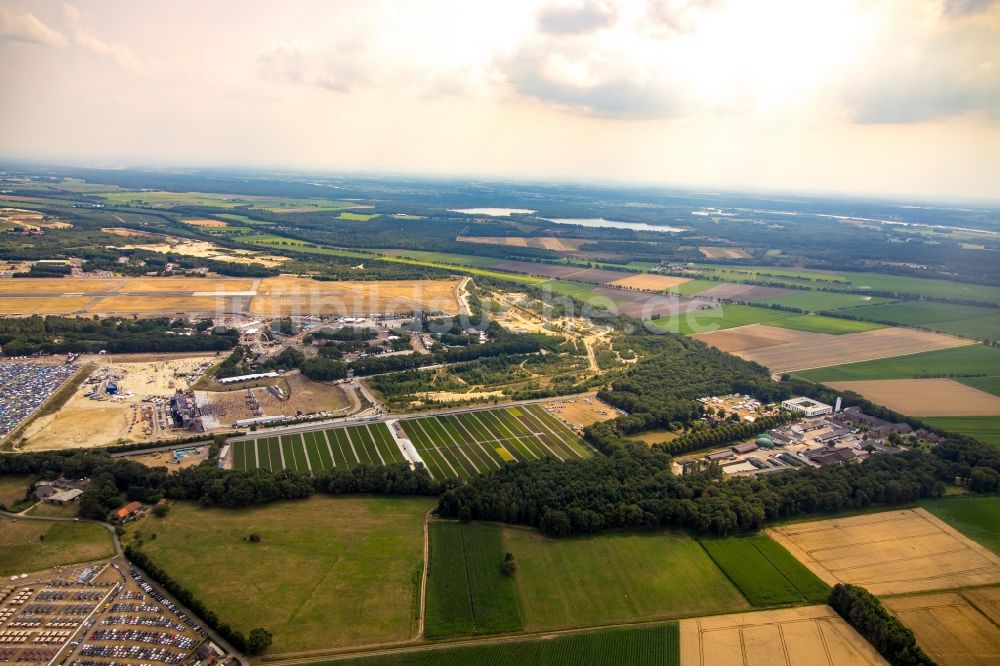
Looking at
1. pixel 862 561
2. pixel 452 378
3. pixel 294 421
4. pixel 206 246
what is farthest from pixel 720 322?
pixel 206 246

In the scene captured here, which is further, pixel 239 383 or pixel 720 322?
pixel 720 322

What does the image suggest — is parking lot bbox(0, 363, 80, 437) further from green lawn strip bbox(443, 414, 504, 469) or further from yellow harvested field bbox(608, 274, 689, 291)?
yellow harvested field bbox(608, 274, 689, 291)

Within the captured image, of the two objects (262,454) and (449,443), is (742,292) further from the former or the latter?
(262,454)

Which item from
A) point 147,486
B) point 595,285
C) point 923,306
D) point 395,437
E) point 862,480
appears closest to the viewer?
point 147,486

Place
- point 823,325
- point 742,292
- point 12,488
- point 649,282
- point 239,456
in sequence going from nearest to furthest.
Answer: point 12,488
point 239,456
point 823,325
point 742,292
point 649,282

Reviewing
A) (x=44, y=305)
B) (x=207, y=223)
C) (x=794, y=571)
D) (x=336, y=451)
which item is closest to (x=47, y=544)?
(x=336, y=451)

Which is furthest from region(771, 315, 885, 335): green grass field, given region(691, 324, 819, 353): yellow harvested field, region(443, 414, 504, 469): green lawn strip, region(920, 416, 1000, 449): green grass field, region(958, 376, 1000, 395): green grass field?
region(443, 414, 504, 469): green lawn strip

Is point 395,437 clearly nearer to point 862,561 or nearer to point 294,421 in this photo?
point 294,421
